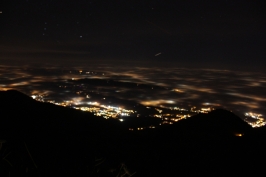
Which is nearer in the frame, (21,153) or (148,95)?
(21,153)

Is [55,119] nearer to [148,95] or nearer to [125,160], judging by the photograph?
[125,160]

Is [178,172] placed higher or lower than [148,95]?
higher

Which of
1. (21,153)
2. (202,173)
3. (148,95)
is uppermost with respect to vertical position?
(21,153)

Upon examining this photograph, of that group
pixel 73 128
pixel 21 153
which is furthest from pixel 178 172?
pixel 73 128

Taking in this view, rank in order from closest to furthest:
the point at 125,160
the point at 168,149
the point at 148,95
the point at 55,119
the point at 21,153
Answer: the point at 21,153
the point at 125,160
the point at 168,149
the point at 55,119
the point at 148,95

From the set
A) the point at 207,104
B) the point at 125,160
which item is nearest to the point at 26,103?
the point at 125,160

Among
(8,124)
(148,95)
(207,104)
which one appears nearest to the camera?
(8,124)

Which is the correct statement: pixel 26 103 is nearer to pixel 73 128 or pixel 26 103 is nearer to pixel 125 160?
pixel 73 128
